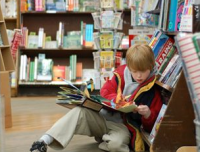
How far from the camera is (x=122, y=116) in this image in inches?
99.0

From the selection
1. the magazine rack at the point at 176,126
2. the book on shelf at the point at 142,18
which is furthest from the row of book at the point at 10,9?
the magazine rack at the point at 176,126

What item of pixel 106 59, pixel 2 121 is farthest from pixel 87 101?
pixel 106 59

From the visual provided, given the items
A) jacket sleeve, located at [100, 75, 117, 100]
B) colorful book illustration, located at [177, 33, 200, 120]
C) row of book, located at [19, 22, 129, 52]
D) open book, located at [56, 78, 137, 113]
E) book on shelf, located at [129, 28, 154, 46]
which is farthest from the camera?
row of book, located at [19, 22, 129, 52]

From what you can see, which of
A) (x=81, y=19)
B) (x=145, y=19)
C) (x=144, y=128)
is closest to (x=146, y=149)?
(x=144, y=128)

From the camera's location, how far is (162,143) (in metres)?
1.91

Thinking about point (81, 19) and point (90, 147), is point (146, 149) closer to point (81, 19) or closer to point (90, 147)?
point (90, 147)

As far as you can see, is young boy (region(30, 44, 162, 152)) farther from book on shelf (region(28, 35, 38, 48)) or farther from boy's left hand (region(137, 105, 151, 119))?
book on shelf (region(28, 35, 38, 48))

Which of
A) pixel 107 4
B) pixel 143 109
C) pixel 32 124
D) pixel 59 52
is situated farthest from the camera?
pixel 59 52

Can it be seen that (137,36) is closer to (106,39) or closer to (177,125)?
(106,39)

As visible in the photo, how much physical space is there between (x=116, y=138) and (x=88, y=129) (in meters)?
0.18

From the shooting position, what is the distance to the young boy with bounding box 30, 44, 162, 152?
87.6 inches

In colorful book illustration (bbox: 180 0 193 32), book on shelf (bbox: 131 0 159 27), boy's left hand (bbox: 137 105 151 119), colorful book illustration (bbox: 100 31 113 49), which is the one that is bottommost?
boy's left hand (bbox: 137 105 151 119)

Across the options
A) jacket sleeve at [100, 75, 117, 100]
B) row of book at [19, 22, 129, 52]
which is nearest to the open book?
jacket sleeve at [100, 75, 117, 100]

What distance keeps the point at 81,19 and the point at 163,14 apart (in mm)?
3956
